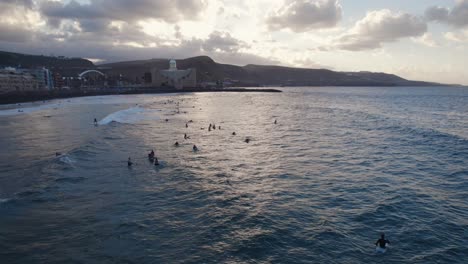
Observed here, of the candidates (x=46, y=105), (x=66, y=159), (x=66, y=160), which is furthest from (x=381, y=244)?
(x=46, y=105)

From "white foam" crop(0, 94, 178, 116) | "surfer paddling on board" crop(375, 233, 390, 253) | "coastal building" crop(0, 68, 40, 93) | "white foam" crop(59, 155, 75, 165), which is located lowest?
"surfer paddling on board" crop(375, 233, 390, 253)

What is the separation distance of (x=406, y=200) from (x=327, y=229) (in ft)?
23.5

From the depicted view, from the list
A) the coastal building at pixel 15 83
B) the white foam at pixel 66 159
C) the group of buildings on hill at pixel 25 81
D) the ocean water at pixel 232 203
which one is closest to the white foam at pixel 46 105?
the coastal building at pixel 15 83

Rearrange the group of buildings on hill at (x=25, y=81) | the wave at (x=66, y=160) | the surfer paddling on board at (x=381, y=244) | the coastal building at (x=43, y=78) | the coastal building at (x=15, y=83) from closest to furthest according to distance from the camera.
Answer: the surfer paddling on board at (x=381, y=244)
the wave at (x=66, y=160)
the coastal building at (x=15, y=83)
the group of buildings on hill at (x=25, y=81)
the coastal building at (x=43, y=78)

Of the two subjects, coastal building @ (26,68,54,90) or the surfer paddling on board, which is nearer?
the surfer paddling on board

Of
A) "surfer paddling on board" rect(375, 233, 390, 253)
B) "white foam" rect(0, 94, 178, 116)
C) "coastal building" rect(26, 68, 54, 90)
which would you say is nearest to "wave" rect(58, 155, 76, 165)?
"surfer paddling on board" rect(375, 233, 390, 253)

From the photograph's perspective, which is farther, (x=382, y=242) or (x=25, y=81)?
(x=25, y=81)

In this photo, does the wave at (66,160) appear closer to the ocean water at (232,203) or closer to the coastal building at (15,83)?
the ocean water at (232,203)

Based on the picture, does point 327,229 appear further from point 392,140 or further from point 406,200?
point 392,140

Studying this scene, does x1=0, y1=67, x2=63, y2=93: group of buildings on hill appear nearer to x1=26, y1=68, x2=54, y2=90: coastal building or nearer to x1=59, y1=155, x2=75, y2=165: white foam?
x1=26, y1=68, x2=54, y2=90: coastal building

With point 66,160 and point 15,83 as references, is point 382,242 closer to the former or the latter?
point 66,160

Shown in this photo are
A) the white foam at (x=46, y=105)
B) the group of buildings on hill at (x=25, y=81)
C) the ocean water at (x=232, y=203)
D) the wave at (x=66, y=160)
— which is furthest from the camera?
the group of buildings on hill at (x=25, y=81)

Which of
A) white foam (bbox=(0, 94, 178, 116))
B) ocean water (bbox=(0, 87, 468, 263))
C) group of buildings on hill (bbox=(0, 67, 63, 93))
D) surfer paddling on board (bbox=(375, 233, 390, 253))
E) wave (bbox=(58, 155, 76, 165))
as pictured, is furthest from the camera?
group of buildings on hill (bbox=(0, 67, 63, 93))

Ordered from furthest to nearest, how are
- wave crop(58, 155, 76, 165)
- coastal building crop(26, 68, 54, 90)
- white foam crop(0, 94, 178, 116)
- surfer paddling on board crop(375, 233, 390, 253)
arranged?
coastal building crop(26, 68, 54, 90), white foam crop(0, 94, 178, 116), wave crop(58, 155, 76, 165), surfer paddling on board crop(375, 233, 390, 253)
